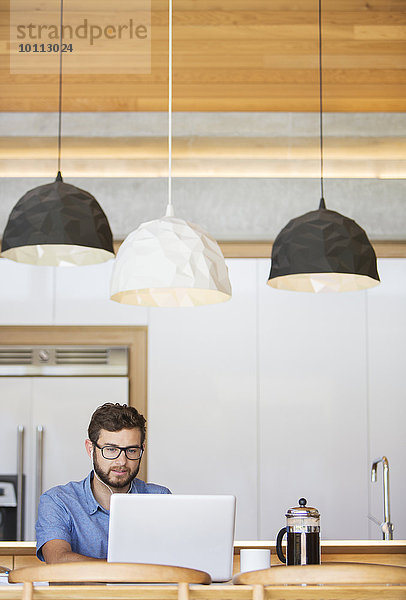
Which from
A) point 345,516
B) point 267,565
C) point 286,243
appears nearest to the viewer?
point 267,565

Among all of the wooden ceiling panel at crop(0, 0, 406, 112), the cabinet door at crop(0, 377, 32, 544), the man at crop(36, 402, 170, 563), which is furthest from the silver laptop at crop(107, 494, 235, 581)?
the wooden ceiling panel at crop(0, 0, 406, 112)

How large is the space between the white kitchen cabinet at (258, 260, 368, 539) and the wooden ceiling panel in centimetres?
98

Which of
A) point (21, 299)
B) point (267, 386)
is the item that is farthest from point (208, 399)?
point (21, 299)

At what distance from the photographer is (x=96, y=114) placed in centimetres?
446

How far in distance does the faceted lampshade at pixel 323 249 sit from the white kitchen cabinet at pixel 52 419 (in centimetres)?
184

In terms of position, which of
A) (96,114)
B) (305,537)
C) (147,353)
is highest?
(96,114)

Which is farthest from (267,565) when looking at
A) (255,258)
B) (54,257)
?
(255,258)

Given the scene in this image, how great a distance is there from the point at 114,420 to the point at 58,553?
50 cm

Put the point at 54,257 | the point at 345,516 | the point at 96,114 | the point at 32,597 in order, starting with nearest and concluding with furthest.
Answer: the point at 32,597 → the point at 54,257 → the point at 345,516 → the point at 96,114

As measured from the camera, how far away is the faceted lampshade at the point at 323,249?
8.30 ft

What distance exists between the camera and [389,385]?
4.20 m

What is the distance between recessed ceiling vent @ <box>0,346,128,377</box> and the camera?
13.9ft

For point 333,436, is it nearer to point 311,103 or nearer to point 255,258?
point 255,258

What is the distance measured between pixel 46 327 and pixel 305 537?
95.7 inches
